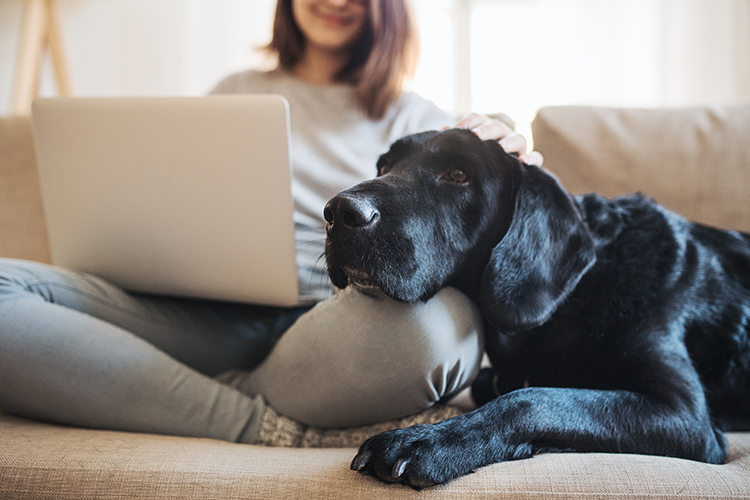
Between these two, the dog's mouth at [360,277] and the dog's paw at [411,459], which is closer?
the dog's paw at [411,459]

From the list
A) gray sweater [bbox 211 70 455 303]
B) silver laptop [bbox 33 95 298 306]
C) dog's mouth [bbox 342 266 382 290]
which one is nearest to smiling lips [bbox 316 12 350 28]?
gray sweater [bbox 211 70 455 303]

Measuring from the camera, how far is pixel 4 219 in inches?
63.3

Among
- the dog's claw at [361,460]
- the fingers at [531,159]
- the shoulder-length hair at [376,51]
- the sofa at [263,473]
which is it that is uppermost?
the shoulder-length hair at [376,51]

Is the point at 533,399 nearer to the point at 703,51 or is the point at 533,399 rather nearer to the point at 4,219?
the point at 4,219

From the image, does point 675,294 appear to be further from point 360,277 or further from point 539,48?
point 539,48

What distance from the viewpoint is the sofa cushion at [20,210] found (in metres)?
1.61

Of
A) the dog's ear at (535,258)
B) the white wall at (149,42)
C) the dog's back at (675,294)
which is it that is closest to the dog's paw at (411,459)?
the dog's ear at (535,258)

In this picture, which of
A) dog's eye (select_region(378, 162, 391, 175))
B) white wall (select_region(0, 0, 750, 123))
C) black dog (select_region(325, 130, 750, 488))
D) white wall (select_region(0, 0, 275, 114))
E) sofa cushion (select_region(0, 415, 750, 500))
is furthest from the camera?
white wall (select_region(0, 0, 275, 114))

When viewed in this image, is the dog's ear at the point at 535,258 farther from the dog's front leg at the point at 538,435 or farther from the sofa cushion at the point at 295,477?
the sofa cushion at the point at 295,477

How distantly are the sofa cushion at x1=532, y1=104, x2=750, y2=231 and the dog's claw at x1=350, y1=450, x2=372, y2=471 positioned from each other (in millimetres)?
1131

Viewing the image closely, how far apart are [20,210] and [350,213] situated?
1.36 m

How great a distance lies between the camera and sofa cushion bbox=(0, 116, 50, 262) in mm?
1611

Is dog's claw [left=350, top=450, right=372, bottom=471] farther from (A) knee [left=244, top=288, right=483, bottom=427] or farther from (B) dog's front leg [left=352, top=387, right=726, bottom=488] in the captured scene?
(A) knee [left=244, top=288, right=483, bottom=427]

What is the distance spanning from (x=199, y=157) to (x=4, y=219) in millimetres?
1076
